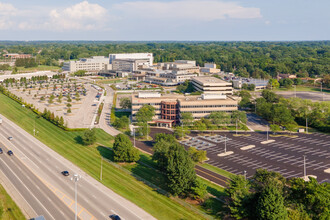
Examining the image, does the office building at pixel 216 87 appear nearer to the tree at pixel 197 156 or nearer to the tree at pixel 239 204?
the tree at pixel 197 156

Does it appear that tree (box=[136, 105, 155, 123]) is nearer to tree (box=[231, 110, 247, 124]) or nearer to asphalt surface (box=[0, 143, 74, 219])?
tree (box=[231, 110, 247, 124])

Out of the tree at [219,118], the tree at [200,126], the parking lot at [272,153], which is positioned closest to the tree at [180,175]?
the parking lot at [272,153]

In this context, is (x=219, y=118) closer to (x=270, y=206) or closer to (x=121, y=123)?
(x=121, y=123)

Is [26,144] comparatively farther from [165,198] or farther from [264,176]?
[264,176]

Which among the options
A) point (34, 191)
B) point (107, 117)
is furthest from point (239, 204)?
point (107, 117)

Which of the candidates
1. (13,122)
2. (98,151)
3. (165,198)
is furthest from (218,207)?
(13,122)

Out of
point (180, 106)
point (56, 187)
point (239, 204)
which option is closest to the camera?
point (239, 204)

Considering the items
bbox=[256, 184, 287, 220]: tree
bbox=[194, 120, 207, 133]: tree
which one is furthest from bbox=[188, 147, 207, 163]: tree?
bbox=[256, 184, 287, 220]: tree
